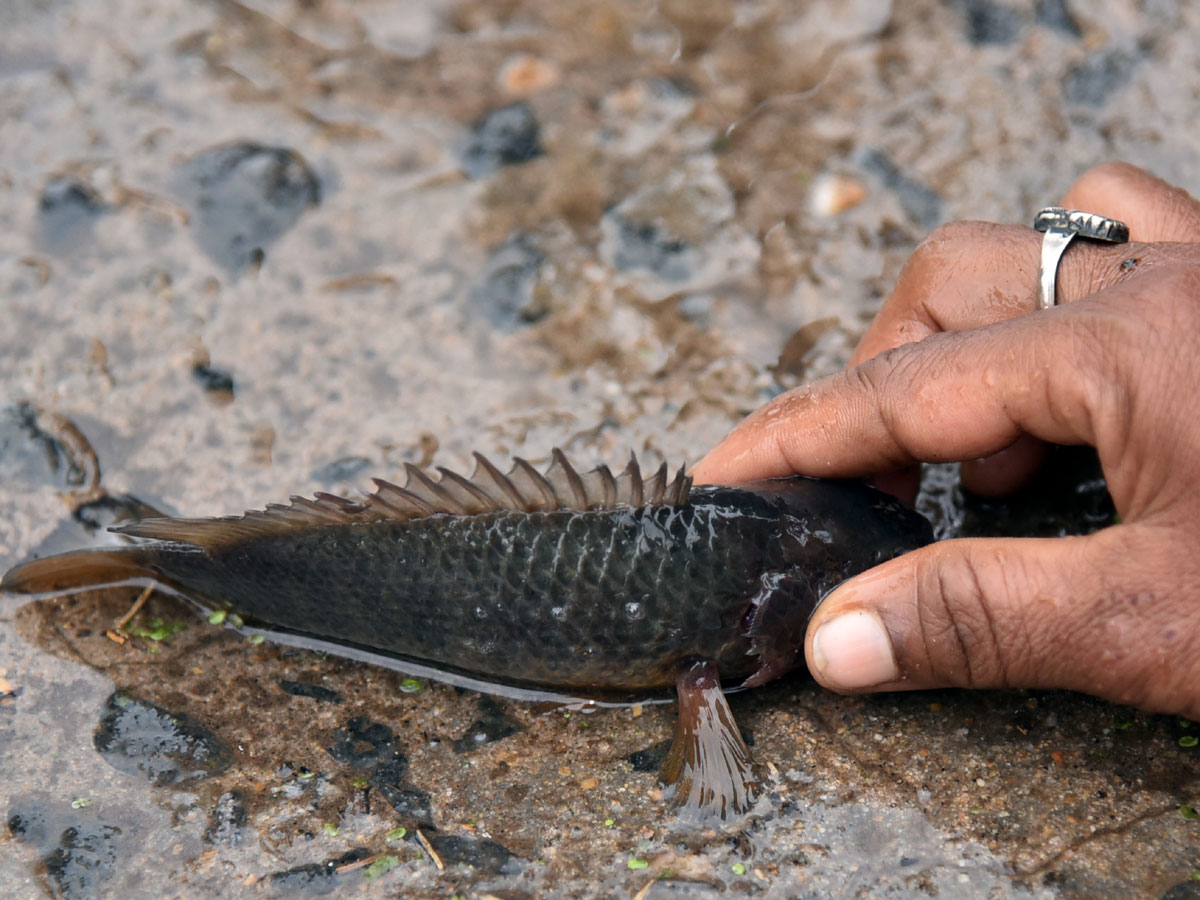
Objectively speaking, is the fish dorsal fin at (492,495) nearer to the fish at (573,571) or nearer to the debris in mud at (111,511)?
the fish at (573,571)

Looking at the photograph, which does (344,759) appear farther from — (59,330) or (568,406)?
(59,330)

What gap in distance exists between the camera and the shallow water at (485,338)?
3477 millimetres

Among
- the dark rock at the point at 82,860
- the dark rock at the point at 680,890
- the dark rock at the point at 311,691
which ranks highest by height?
the dark rock at the point at 680,890

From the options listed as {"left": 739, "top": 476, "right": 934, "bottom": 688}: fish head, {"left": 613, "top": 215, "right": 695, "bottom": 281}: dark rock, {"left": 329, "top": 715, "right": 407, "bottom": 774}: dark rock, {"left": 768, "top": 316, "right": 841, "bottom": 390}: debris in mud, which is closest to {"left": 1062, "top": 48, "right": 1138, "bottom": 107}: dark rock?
{"left": 768, "top": 316, "right": 841, "bottom": 390}: debris in mud

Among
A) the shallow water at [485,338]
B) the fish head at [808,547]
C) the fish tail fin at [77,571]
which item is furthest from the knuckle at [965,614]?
the fish tail fin at [77,571]

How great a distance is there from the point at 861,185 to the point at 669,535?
3.04 m

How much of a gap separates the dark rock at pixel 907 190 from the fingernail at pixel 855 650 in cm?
309

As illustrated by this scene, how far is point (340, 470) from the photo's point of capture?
4926 mm

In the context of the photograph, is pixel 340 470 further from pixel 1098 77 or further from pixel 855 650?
pixel 1098 77

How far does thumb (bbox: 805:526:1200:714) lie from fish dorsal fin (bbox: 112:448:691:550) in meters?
0.82

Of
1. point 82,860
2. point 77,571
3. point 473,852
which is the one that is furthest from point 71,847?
point 473,852

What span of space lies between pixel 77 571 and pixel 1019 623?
3612 mm

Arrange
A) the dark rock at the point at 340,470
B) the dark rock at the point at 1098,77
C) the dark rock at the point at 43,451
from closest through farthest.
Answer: the dark rock at the point at 43,451 → the dark rock at the point at 340,470 → the dark rock at the point at 1098,77

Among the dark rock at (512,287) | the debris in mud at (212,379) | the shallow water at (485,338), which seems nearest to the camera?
the shallow water at (485,338)
